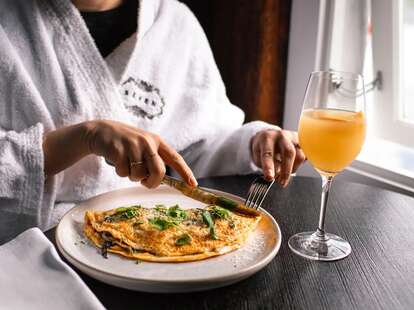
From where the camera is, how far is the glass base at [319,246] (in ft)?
2.69

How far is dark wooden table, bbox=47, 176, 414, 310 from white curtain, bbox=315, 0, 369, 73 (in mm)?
991

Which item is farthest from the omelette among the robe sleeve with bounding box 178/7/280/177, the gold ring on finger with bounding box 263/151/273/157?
the robe sleeve with bounding box 178/7/280/177

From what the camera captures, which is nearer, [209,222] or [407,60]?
[209,222]

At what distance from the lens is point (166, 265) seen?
0.73 meters

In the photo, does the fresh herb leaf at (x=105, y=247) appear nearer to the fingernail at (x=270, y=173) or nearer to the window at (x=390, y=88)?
the fingernail at (x=270, y=173)

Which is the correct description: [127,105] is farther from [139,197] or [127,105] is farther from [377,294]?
[377,294]

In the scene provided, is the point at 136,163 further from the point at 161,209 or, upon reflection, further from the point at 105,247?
the point at 105,247

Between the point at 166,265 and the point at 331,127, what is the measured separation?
0.38 metres

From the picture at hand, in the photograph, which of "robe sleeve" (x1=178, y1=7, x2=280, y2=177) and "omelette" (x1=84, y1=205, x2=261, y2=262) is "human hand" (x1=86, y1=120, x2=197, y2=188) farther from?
"robe sleeve" (x1=178, y1=7, x2=280, y2=177)

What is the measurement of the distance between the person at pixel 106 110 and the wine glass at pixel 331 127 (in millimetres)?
192

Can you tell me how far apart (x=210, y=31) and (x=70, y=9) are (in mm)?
1226

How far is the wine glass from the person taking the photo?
840 mm

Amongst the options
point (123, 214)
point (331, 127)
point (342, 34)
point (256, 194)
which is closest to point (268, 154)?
point (256, 194)

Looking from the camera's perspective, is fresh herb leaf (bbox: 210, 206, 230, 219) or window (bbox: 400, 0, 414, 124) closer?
fresh herb leaf (bbox: 210, 206, 230, 219)
